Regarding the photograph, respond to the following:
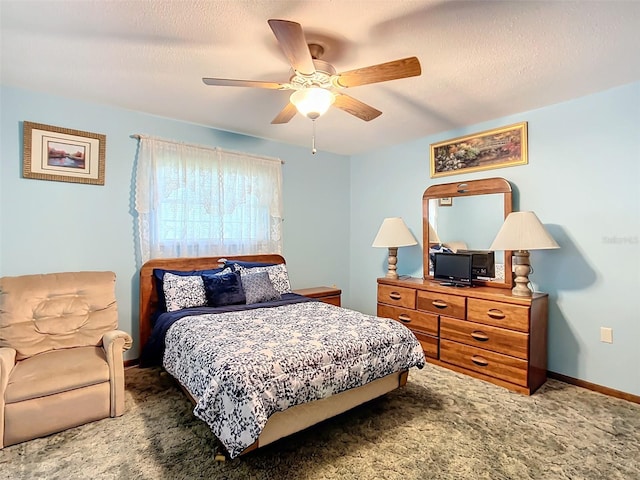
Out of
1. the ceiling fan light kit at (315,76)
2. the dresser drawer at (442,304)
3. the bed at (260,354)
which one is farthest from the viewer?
the dresser drawer at (442,304)

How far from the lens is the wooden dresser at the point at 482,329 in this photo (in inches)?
107

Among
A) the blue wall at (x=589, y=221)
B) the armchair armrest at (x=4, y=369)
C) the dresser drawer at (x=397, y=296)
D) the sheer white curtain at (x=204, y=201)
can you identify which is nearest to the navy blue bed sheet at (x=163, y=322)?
the sheer white curtain at (x=204, y=201)

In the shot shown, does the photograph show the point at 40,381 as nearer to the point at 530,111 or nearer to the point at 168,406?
the point at 168,406

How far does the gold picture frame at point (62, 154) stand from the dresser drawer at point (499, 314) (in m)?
3.63

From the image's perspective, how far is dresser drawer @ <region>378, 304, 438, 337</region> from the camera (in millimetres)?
3359

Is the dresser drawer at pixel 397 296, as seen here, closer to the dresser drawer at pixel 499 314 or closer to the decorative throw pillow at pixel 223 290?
the dresser drawer at pixel 499 314

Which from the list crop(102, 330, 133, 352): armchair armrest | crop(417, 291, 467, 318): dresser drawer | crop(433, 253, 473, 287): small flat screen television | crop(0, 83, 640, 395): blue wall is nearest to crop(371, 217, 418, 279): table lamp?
crop(433, 253, 473, 287): small flat screen television

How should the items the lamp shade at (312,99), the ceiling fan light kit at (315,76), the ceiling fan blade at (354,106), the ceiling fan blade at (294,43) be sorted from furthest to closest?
the ceiling fan blade at (354,106) < the lamp shade at (312,99) < the ceiling fan light kit at (315,76) < the ceiling fan blade at (294,43)

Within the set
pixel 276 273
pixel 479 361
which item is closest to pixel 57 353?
pixel 276 273

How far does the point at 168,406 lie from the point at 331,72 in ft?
8.47

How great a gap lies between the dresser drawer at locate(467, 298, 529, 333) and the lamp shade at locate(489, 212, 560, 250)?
0.50 metres

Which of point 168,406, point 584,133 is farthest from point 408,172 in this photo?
point 168,406

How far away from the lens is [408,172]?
4254 mm

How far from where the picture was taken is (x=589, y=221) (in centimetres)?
282
